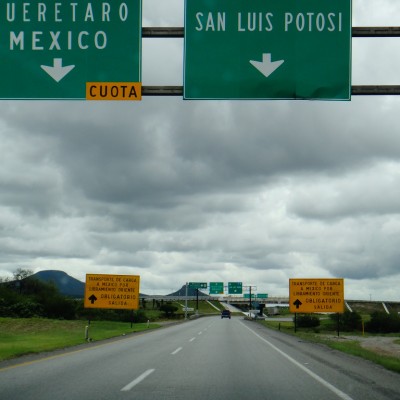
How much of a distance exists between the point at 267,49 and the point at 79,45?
3.37 meters

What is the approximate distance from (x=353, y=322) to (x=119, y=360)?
183 feet

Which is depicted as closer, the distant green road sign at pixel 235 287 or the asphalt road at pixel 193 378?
the asphalt road at pixel 193 378

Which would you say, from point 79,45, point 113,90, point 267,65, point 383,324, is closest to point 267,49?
point 267,65

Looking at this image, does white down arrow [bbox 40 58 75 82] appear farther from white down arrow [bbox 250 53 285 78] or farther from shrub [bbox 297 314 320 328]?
shrub [bbox 297 314 320 328]

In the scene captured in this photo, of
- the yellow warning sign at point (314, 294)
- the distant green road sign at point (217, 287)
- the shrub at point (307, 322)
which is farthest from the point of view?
the distant green road sign at point (217, 287)

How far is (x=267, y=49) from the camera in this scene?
9930 mm

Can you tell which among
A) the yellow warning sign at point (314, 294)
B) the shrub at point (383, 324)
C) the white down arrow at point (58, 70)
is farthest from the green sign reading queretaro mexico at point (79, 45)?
the shrub at point (383, 324)

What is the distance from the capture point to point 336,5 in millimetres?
10023

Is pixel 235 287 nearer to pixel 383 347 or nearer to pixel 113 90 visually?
pixel 383 347

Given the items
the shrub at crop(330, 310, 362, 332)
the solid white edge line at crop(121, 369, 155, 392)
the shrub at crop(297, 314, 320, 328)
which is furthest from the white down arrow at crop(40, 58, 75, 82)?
the shrub at crop(297, 314, 320, 328)

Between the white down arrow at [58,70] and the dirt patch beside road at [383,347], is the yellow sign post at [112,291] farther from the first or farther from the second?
the white down arrow at [58,70]

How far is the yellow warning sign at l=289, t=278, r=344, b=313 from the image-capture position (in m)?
39.9

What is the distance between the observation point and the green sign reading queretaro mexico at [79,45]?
1015cm

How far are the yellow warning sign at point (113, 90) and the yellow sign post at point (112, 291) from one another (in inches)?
1301
